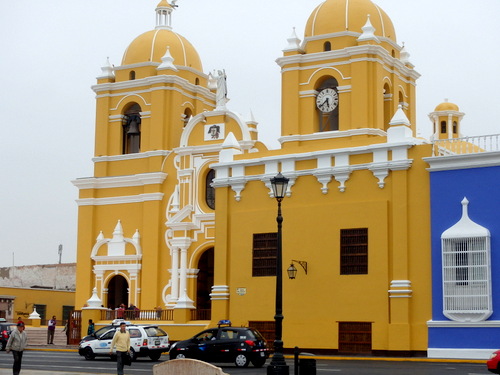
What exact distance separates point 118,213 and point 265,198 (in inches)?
485

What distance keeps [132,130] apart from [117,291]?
25.9 ft

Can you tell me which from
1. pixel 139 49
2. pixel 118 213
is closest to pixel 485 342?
pixel 118 213

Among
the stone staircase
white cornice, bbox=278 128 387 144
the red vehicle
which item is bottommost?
the stone staircase

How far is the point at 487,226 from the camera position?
28.0m

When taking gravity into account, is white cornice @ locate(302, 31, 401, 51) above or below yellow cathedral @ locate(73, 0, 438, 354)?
above

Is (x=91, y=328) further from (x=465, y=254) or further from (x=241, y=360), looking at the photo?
(x=465, y=254)

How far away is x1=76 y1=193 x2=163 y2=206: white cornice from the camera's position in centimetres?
4219

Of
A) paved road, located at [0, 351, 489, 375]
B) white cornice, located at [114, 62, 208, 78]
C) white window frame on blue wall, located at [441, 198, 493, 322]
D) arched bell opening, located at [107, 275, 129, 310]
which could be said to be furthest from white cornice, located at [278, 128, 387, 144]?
arched bell opening, located at [107, 275, 129, 310]

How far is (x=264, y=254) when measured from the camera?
107 feet

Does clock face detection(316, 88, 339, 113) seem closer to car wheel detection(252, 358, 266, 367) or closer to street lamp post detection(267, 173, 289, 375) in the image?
car wheel detection(252, 358, 266, 367)

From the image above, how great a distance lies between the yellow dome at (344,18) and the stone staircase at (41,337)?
18.4 m

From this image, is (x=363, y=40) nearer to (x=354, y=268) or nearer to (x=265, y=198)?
(x=265, y=198)

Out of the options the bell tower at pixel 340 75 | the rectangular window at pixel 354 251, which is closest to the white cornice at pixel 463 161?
the rectangular window at pixel 354 251

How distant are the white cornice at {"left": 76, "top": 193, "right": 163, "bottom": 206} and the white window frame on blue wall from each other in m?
17.3
